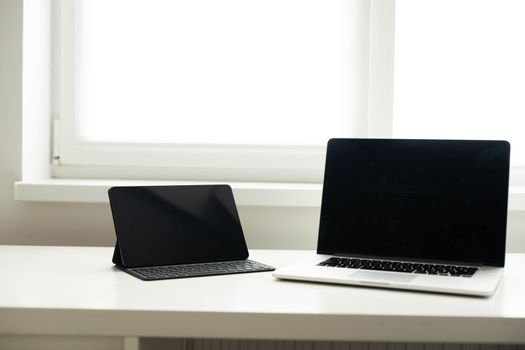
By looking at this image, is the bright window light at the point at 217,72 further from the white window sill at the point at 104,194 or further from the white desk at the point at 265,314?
the white desk at the point at 265,314

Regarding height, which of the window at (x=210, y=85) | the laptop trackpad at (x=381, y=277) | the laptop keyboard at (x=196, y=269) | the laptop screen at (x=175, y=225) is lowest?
the laptop keyboard at (x=196, y=269)

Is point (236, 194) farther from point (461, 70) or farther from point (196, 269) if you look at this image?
point (461, 70)

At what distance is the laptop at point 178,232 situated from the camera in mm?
1172

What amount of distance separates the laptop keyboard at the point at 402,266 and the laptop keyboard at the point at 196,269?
0.13 m

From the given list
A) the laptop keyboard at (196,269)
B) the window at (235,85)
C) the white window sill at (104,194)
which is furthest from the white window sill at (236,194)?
the laptop keyboard at (196,269)

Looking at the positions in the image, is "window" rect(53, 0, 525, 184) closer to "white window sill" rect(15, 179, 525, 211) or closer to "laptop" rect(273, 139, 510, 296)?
"white window sill" rect(15, 179, 525, 211)

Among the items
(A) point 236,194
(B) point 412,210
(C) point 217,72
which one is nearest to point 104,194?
(A) point 236,194

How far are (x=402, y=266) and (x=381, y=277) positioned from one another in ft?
0.38

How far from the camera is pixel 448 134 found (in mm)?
1648

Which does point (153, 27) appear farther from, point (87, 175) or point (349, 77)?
point (349, 77)

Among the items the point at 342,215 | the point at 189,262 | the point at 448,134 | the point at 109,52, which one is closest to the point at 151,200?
the point at 189,262

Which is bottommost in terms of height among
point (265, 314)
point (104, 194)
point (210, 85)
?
point (265, 314)

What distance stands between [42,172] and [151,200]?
54cm

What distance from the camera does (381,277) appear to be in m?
1.06
